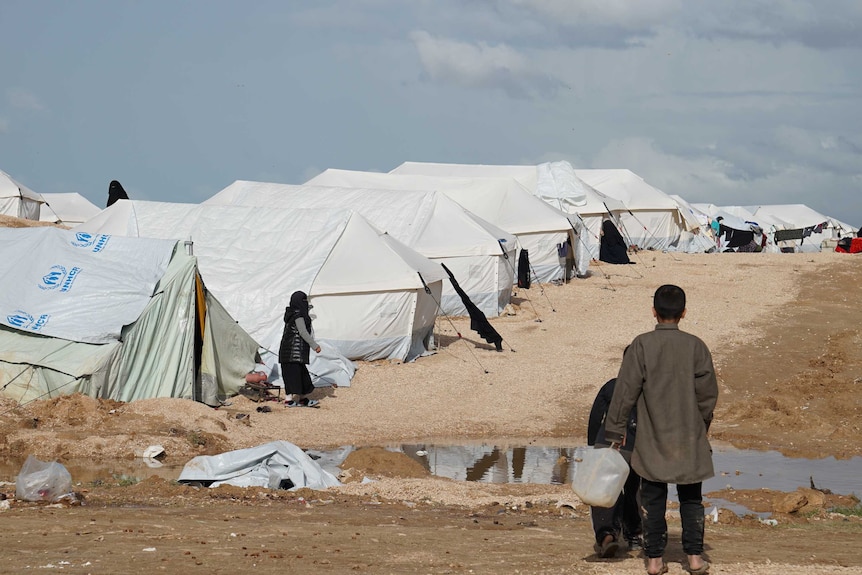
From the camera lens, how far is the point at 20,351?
45.6ft

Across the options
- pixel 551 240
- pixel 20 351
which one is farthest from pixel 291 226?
pixel 551 240

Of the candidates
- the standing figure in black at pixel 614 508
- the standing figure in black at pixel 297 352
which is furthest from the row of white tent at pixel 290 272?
the standing figure in black at pixel 614 508

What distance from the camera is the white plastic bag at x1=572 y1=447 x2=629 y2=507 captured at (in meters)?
5.96

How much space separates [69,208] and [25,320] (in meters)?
37.8

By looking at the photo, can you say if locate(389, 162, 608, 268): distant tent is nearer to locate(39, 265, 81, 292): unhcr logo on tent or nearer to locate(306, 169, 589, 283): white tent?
locate(306, 169, 589, 283): white tent

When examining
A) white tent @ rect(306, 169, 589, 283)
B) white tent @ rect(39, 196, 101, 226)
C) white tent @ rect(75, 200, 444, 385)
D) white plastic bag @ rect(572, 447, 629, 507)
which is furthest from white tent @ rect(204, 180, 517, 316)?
white tent @ rect(39, 196, 101, 226)

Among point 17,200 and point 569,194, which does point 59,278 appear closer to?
point 569,194

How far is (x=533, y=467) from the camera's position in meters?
12.2

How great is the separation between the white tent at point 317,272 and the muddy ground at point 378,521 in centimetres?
485

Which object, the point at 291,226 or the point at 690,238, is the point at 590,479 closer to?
the point at 291,226

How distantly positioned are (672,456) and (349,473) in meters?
5.78

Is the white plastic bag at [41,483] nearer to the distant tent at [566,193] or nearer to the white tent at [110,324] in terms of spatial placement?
the white tent at [110,324]

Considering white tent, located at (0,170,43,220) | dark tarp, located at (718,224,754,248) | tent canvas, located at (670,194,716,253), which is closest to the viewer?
white tent, located at (0,170,43,220)

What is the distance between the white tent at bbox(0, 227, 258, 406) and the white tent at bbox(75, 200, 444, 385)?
2.16 meters
